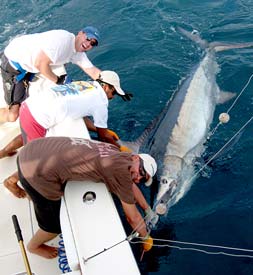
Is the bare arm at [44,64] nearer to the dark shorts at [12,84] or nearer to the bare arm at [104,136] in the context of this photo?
the dark shorts at [12,84]

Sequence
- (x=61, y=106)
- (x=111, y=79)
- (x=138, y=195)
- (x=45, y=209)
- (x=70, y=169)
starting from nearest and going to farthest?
(x=70, y=169)
(x=45, y=209)
(x=138, y=195)
(x=61, y=106)
(x=111, y=79)

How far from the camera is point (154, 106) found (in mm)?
6582

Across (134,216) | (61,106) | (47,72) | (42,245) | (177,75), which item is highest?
(47,72)

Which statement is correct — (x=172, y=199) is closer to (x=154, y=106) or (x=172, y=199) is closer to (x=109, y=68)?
(x=154, y=106)

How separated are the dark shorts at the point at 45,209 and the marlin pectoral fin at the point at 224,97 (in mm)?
3923

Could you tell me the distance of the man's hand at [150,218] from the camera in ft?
12.8

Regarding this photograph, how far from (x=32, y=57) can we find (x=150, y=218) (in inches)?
91.3

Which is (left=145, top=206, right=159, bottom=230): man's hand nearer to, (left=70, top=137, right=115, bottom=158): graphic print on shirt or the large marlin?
the large marlin

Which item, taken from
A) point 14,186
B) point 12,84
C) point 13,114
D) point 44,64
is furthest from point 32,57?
point 14,186

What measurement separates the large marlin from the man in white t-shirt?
151 centimetres

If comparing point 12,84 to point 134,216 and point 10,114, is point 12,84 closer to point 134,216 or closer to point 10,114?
point 10,114

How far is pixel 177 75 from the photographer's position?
23.9 ft

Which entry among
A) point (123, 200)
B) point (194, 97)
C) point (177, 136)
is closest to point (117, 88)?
point (123, 200)

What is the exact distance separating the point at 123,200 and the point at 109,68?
487 centimetres
